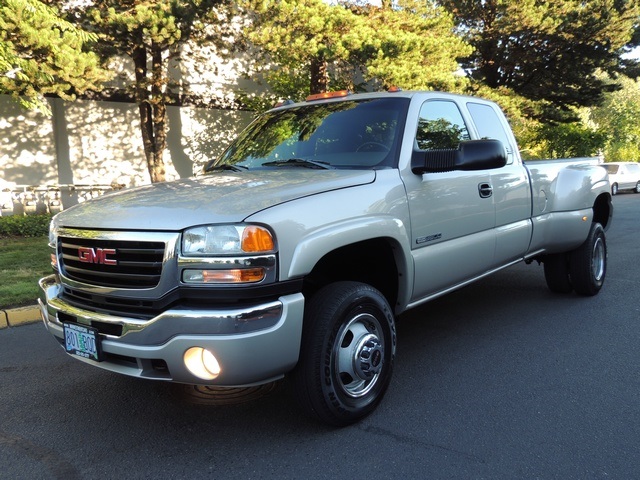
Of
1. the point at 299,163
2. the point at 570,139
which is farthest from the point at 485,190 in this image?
the point at 570,139

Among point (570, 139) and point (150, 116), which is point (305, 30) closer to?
point (150, 116)

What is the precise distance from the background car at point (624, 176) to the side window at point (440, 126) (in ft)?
76.6

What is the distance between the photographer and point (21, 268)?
24.8 feet

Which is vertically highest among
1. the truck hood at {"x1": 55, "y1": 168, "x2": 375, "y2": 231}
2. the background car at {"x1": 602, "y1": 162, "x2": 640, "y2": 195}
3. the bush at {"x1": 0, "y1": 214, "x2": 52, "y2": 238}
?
the truck hood at {"x1": 55, "y1": 168, "x2": 375, "y2": 231}

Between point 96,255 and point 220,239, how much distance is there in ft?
2.39

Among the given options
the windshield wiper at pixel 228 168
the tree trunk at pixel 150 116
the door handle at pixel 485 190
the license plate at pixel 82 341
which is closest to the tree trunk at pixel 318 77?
the tree trunk at pixel 150 116

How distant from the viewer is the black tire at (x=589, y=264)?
5.57m

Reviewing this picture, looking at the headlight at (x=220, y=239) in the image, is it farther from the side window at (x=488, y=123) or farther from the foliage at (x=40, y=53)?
the foliage at (x=40, y=53)

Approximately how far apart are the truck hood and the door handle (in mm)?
1193

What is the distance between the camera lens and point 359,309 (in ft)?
10.2

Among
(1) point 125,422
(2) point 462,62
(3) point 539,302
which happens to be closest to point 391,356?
(1) point 125,422

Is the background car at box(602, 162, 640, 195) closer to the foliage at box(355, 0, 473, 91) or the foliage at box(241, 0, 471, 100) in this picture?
the foliage at box(355, 0, 473, 91)

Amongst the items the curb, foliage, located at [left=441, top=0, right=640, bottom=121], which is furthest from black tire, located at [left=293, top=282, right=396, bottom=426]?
foliage, located at [left=441, top=0, right=640, bottom=121]

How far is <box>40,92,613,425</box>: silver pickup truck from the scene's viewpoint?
8.54ft
